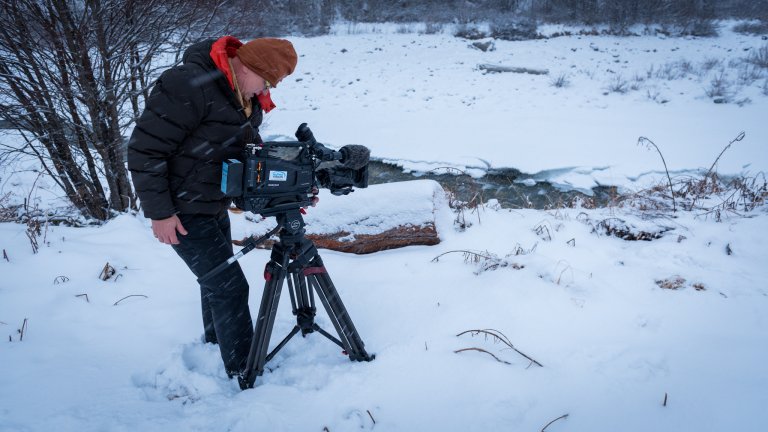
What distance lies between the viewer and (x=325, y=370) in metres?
2.01

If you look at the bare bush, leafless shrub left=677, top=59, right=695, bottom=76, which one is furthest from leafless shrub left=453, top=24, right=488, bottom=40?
the bare bush

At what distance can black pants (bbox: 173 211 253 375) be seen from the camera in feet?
6.01

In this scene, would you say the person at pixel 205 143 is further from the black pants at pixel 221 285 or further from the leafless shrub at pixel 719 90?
the leafless shrub at pixel 719 90

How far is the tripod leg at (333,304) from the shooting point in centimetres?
190

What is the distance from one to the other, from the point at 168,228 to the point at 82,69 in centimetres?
302

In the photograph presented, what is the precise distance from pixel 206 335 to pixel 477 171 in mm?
5606

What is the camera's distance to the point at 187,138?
1666 mm

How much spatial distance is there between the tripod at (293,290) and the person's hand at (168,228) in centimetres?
23

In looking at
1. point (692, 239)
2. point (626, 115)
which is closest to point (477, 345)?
point (692, 239)

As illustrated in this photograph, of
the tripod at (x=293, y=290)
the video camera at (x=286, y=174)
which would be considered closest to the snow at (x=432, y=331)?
the tripod at (x=293, y=290)

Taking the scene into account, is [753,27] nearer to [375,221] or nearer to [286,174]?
[375,221]

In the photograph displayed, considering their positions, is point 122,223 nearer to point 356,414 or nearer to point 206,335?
point 206,335

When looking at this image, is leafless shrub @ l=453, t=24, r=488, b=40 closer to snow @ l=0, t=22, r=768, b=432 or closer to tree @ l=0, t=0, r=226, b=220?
A: tree @ l=0, t=0, r=226, b=220

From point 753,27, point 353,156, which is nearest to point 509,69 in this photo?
point 753,27
